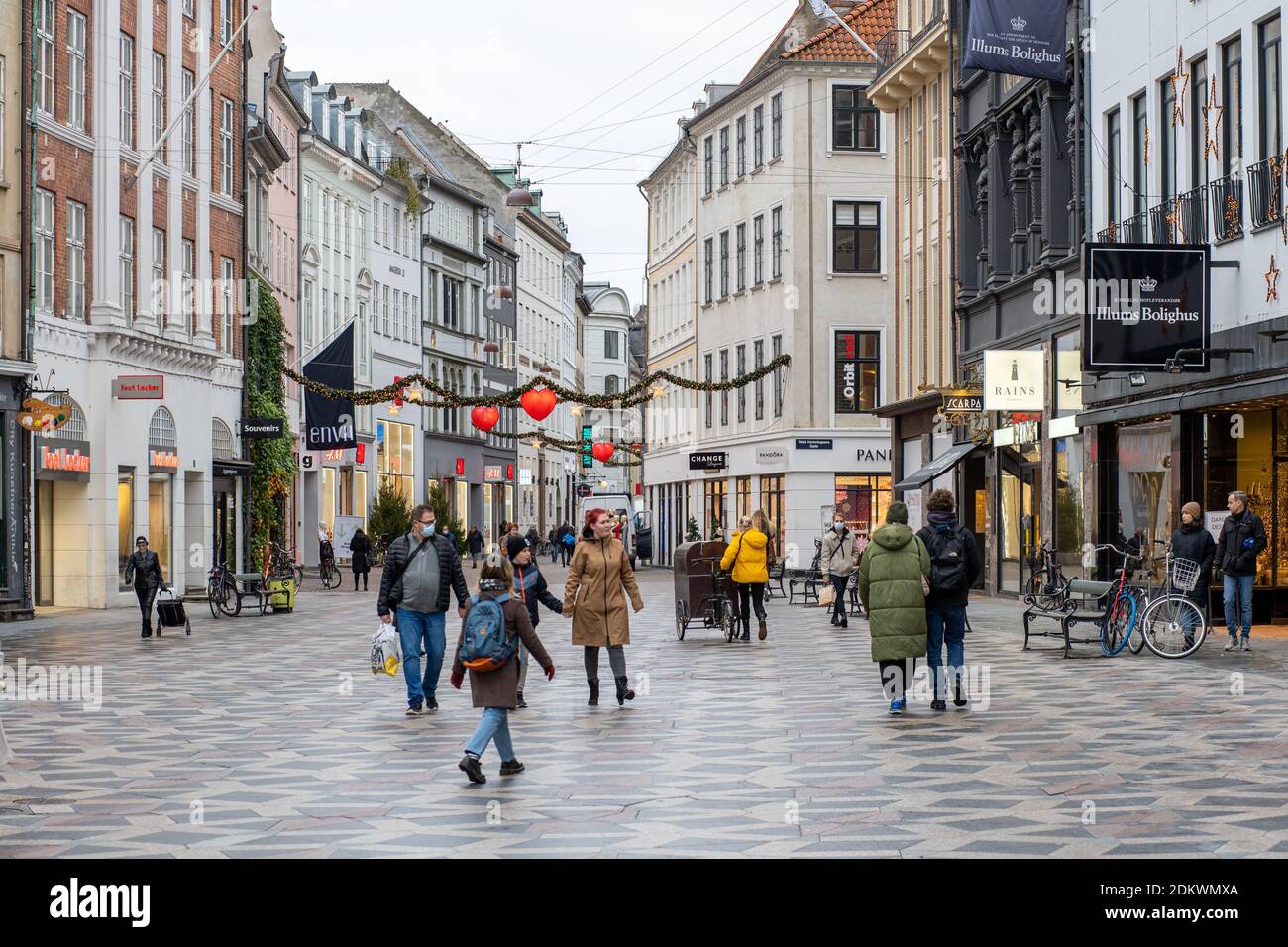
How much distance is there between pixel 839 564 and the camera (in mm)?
31109

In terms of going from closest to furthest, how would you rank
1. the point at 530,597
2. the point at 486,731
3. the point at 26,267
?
the point at 486,731 → the point at 530,597 → the point at 26,267

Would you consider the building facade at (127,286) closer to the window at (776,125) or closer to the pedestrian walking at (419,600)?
the pedestrian walking at (419,600)

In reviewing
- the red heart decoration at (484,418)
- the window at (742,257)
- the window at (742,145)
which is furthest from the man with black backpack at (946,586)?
the window at (742,145)

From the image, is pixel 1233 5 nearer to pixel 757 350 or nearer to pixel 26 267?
pixel 26 267

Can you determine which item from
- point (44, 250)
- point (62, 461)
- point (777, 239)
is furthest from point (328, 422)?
point (777, 239)

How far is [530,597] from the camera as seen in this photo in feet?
59.3

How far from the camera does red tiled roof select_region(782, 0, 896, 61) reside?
184ft

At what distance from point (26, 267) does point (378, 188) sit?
43.8 meters

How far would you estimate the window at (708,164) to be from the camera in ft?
220

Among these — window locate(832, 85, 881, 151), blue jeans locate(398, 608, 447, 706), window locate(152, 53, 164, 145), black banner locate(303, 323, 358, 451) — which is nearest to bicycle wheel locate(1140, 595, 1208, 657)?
blue jeans locate(398, 608, 447, 706)

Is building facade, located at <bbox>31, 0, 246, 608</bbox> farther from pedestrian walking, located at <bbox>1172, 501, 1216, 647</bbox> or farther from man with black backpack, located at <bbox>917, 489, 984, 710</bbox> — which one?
man with black backpack, located at <bbox>917, 489, 984, 710</bbox>

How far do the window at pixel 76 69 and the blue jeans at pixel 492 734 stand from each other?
2584 centimetres

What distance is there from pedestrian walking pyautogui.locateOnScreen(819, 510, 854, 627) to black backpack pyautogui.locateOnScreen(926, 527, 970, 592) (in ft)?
46.4
